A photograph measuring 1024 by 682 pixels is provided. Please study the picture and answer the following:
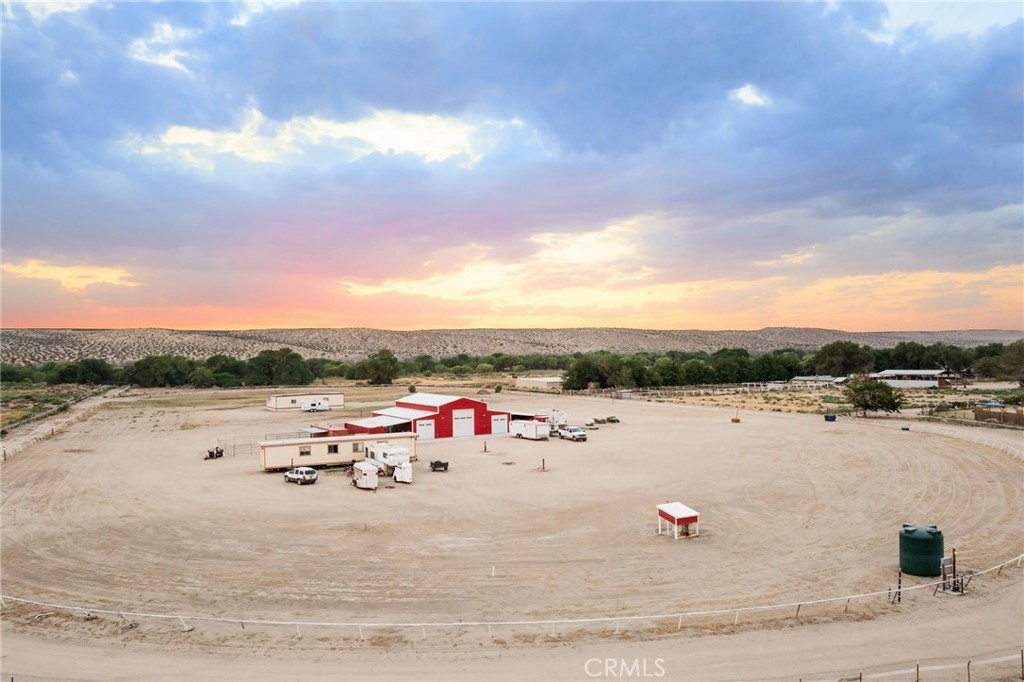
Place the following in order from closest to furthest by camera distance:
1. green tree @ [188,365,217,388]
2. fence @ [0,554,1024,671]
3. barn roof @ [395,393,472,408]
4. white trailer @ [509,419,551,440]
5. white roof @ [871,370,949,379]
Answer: fence @ [0,554,1024,671], white trailer @ [509,419,551,440], barn roof @ [395,393,472,408], white roof @ [871,370,949,379], green tree @ [188,365,217,388]

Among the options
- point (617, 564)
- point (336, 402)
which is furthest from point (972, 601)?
point (336, 402)

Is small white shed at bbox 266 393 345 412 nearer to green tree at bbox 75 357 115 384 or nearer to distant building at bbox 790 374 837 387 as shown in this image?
green tree at bbox 75 357 115 384

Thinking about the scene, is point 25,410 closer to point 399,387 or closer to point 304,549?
point 399,387

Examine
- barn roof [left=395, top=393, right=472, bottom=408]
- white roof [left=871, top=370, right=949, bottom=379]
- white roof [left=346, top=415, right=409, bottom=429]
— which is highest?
white roof [left=871, top=370, right=949, bottom=379]

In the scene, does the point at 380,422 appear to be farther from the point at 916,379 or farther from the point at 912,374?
the point at 912,374

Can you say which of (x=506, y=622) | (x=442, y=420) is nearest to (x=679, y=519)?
(x=506, y=622)

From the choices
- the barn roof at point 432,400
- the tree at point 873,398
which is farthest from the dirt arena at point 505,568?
the tree at point 873,398

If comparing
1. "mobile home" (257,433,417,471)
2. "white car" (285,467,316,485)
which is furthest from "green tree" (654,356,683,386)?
"white car" (285,467,316,485)
